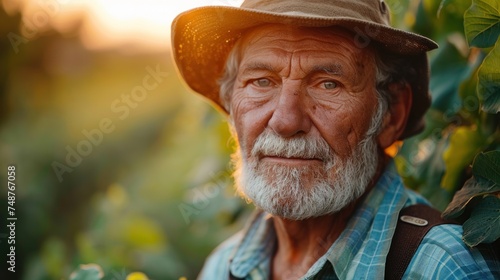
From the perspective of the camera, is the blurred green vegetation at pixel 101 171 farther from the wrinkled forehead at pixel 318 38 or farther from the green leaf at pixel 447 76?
the wrinkled forehead at pixel 318 38

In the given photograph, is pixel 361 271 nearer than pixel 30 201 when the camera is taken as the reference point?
Yes

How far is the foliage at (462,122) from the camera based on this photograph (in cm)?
208

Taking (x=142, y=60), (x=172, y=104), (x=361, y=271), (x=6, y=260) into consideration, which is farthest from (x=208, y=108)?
(x=142, y=60)

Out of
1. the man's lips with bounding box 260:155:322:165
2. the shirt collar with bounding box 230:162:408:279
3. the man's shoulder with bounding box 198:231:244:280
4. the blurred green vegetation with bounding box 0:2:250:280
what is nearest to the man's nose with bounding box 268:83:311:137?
the man's lips with bounding box 260:155:322:165

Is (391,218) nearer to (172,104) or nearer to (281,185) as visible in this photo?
(281,185)

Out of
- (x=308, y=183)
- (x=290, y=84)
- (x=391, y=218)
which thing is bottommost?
(x=391, y=218)

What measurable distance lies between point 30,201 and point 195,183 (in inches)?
71.9

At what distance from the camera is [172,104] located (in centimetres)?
906

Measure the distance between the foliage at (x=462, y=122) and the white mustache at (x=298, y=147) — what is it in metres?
0.51

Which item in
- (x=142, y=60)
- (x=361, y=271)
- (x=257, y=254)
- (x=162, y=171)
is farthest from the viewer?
(x=142, y=60)

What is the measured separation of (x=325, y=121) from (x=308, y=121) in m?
0.07

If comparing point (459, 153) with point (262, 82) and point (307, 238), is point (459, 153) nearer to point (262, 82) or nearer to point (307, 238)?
point (307, 238)

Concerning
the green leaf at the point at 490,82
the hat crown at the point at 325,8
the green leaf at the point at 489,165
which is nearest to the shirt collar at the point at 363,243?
the green leaf at the point at 489,165

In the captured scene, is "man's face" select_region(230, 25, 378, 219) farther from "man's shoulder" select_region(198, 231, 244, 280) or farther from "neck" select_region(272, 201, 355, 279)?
"man's shoulder" select_region(198, 231, 244, 280)
